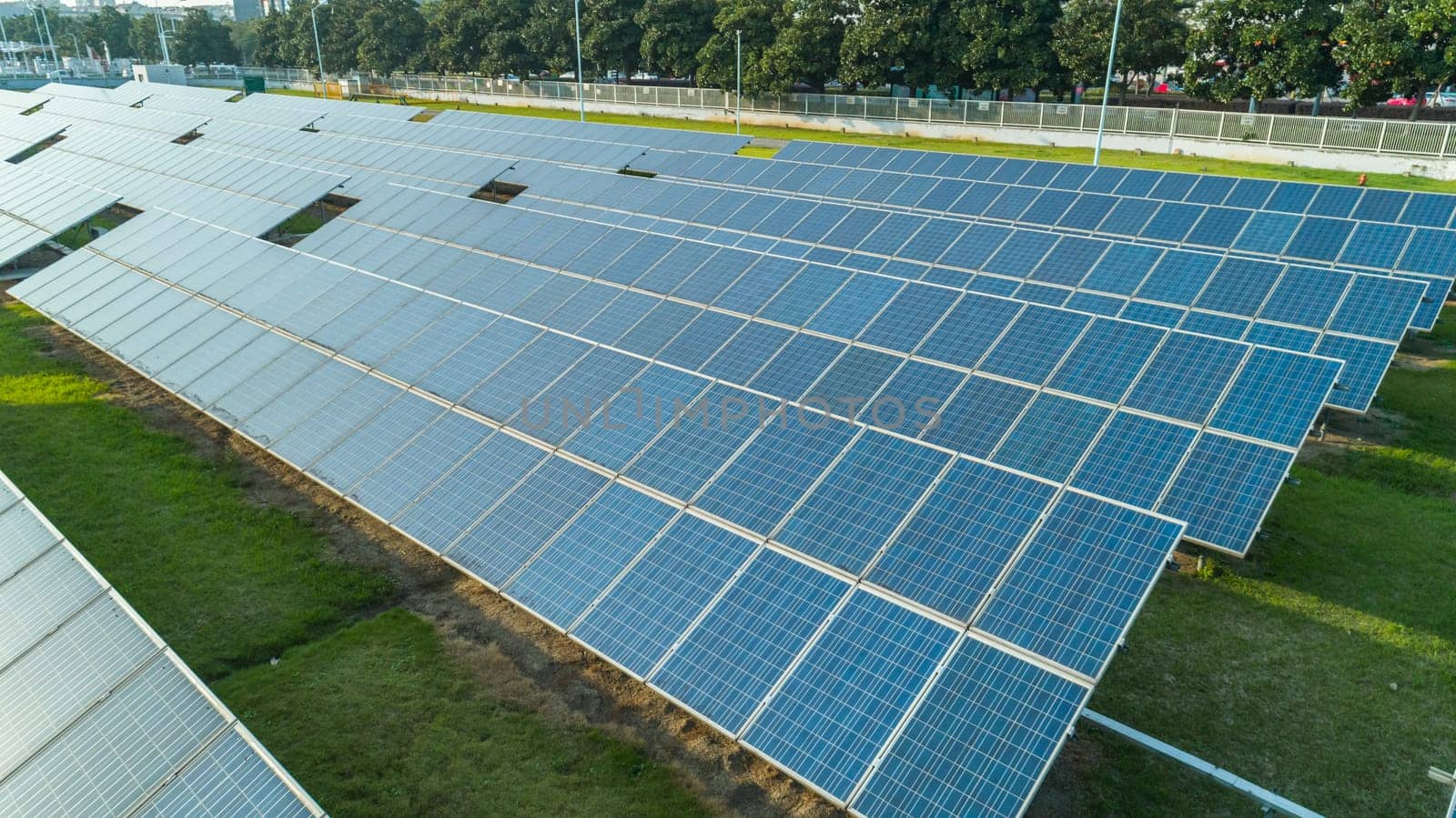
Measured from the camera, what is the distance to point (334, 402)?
15375 mm

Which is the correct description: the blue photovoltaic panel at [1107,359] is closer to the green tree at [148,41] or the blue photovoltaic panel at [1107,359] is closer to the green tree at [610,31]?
the green tree at [610,31]

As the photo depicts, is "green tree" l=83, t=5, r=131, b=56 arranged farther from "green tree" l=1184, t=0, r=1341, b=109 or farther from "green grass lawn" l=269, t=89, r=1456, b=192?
"green tree" l=1184, t=0, r=1341, b=109

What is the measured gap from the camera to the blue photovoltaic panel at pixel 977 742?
783 centimetres

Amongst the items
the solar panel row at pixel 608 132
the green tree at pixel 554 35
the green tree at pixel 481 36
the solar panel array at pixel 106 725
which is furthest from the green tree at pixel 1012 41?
the solar panel array at pixel 106 725

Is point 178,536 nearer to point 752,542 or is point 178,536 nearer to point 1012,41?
point 752,542

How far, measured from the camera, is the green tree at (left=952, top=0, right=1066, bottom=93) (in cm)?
5591

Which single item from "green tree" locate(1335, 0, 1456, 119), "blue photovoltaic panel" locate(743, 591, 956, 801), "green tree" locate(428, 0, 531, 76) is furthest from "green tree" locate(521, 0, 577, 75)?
"blue photovoltaic panel" locate(743, 591, 956, 801)

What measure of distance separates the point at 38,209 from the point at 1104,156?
48929mm

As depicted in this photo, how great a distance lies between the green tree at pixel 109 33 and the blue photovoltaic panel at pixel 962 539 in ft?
569

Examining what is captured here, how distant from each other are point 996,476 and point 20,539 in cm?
1118

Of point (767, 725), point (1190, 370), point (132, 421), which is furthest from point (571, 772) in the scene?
point (132, 421)

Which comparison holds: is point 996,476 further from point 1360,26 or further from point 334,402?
point 1360,26

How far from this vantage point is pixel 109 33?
143625 mm

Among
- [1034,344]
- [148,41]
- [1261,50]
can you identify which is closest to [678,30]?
[1261,50]
